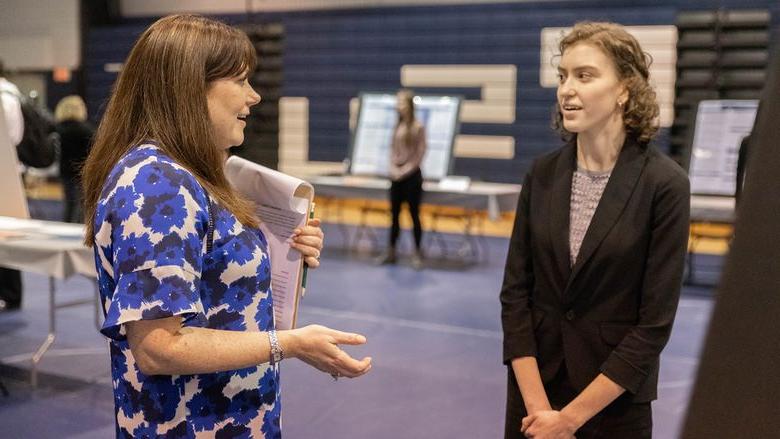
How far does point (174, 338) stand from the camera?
1262 millimetres

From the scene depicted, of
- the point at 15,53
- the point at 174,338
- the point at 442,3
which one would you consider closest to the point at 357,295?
the point at 174,338

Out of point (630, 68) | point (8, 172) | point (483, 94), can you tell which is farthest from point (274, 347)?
point (483, 94)

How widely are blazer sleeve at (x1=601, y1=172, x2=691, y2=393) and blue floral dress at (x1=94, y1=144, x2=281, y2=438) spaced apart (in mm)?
702

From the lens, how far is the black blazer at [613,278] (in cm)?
165

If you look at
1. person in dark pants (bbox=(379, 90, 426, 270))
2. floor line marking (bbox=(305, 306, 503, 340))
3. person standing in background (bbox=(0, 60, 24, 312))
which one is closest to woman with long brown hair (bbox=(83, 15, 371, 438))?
floor line marking (bbox=(305, 306, 503, 340))

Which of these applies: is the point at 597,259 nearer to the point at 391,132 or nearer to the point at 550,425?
the point at 550,425

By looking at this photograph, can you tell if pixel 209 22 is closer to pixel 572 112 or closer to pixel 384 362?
pixel 572 112

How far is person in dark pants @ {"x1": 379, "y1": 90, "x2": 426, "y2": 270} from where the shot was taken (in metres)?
7.71

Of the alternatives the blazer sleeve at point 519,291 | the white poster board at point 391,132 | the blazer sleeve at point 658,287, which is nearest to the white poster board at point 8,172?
the blazer sleeve at point 519,291

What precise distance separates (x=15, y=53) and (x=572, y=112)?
15.8 metres

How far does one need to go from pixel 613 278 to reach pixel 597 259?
0.17ft

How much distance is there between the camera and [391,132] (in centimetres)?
896

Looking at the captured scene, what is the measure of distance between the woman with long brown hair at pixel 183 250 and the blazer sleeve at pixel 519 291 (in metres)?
0.44

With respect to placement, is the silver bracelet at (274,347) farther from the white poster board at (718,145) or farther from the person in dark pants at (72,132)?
the person in dark pants at (72,132)
